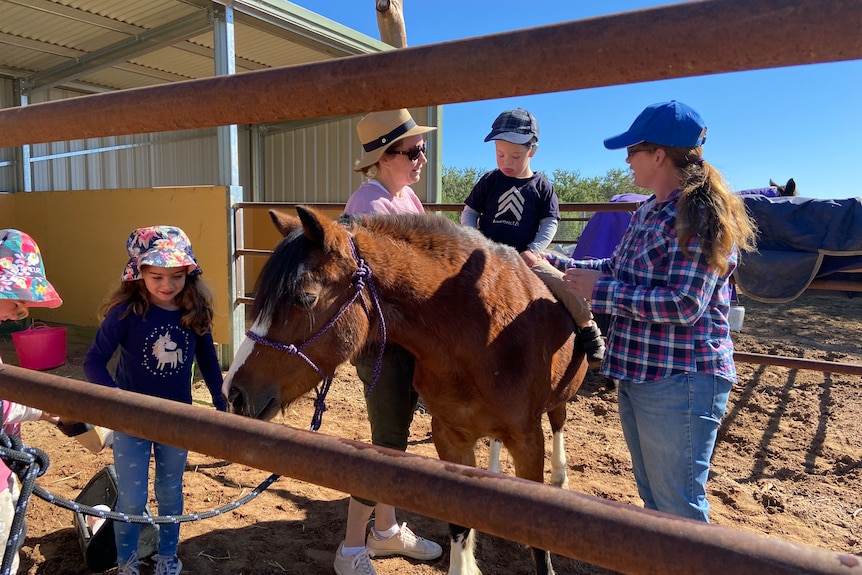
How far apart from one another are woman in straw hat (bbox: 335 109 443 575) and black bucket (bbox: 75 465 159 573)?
3.07ft

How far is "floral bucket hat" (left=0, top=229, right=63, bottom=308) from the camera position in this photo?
1808 millimetres

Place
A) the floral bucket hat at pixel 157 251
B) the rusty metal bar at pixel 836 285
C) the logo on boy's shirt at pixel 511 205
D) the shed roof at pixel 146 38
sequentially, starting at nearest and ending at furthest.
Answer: the floral bucket hat at pixel 157 251
the logo on boy's shirt at pixel 511 205
the rusty metal bar at pixel 836 285
the shed roof at pixel 146 38

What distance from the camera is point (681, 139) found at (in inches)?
67.5

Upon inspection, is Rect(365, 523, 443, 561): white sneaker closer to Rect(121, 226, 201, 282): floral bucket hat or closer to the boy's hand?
the boy's hand

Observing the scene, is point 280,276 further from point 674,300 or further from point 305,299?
point 674,300

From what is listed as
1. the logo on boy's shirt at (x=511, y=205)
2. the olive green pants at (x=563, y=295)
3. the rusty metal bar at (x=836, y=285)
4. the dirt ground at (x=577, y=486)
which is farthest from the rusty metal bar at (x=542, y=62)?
the rusty metal bar at (x=836, y=285)

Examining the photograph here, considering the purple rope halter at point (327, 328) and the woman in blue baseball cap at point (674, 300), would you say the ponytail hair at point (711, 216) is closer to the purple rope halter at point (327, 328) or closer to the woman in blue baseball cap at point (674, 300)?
the woman in blue baseball cap at point (674, 300)

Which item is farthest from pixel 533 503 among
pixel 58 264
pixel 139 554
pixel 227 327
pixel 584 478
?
pixel 58 264

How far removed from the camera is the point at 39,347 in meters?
5.92

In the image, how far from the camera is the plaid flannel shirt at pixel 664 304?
1.60 meters

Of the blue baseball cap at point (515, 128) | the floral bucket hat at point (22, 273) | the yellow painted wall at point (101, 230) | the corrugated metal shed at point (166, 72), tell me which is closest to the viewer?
the floral bucket hat at point (22, 273)

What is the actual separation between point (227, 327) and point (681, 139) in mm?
5191

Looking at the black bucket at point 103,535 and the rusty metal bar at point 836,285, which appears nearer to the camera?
the black bucket at point 103,535

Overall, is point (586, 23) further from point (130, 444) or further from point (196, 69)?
point (196, 69)
